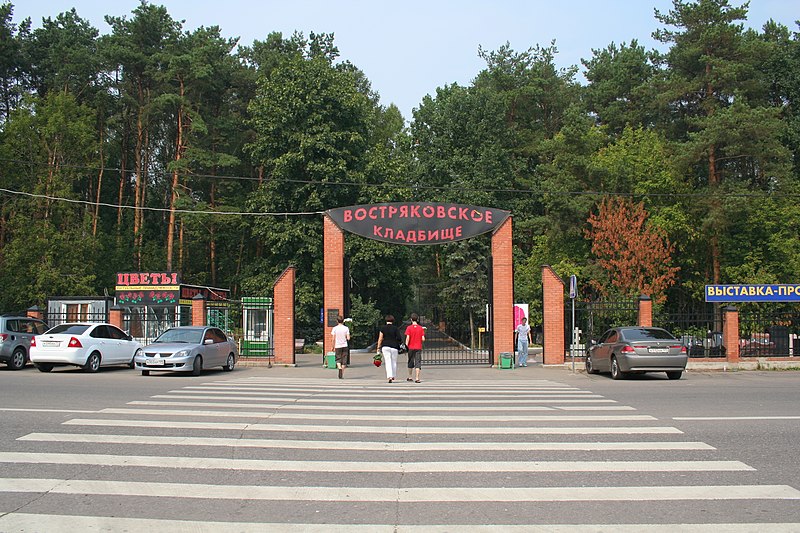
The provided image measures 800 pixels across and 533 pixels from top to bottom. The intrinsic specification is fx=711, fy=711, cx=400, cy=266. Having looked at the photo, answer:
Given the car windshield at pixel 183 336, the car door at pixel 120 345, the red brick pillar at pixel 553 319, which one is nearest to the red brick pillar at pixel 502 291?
the red brick pillar at pixel 553 319

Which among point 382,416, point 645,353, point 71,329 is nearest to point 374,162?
point 71,329

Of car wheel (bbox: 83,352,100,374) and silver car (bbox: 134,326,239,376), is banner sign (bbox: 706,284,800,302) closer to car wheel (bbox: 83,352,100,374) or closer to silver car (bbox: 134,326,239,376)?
silver car (bbox: 134,326,239,376)

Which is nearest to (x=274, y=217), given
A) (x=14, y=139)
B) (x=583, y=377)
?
(x=14, y=139)

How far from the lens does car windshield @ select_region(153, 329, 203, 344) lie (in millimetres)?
21953

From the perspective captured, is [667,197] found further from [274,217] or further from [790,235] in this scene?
[274,217]

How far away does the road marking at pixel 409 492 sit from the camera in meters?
7.23

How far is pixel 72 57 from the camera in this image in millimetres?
53500

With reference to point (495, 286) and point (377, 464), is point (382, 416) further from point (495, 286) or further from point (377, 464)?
point (495, 286)

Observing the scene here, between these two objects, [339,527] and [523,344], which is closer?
[339,527]

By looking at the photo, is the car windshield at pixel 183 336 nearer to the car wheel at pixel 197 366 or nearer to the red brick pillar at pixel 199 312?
the car wheel at pixel 197 366

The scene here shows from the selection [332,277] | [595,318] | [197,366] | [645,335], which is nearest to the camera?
[645,335]

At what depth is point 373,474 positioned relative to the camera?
27.1 feet

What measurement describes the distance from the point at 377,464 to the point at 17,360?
19297mm

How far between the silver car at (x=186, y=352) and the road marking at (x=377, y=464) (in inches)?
469
